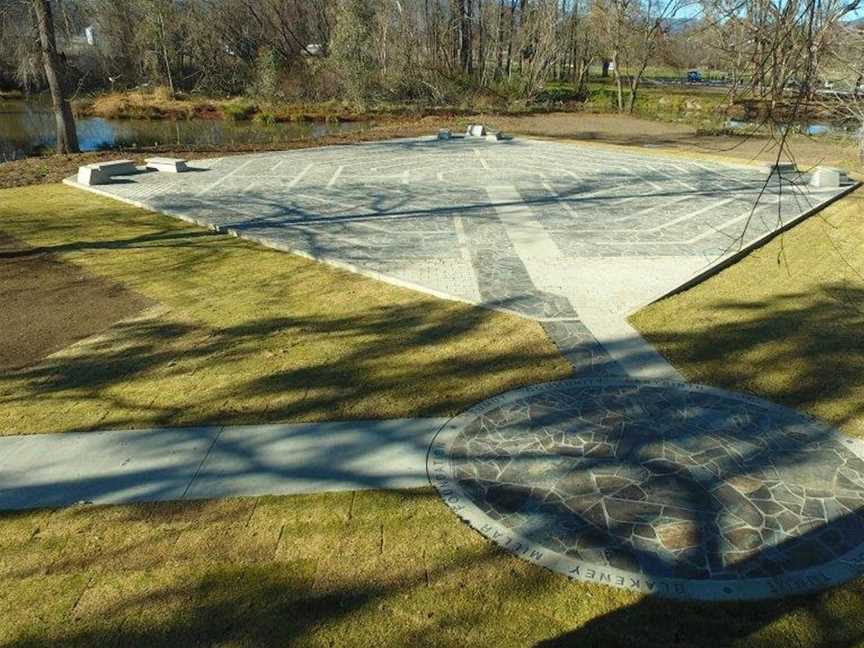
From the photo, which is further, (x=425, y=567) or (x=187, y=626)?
(x=425, y=567)

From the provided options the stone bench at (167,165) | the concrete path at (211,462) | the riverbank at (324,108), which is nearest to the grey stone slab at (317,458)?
the concrete path at (211,462)

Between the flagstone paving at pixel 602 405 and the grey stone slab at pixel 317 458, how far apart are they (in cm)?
25

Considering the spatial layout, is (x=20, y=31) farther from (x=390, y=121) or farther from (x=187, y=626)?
(x=187, y=626)

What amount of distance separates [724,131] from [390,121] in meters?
15.7

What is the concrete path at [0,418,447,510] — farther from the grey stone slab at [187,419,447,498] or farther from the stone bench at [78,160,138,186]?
the stone bench at [78,160,138,186]

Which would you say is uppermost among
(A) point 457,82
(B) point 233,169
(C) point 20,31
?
(C) point 20,31

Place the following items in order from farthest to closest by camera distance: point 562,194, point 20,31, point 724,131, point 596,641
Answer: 1. point 20,31
2. point 724,131
3. point 562,194
4. point 596,641

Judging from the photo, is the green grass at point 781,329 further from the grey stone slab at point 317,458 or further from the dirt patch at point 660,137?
the dirt patch at point 660,137

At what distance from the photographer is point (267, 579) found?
365 centimetres

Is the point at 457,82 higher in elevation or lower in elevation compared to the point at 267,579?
higher

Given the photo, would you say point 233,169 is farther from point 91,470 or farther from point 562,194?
point 91,470

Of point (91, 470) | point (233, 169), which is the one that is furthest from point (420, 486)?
point (233, 169)

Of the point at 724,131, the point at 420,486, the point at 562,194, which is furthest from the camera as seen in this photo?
the point at 724,131

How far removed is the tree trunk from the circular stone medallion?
1863 centimetres
